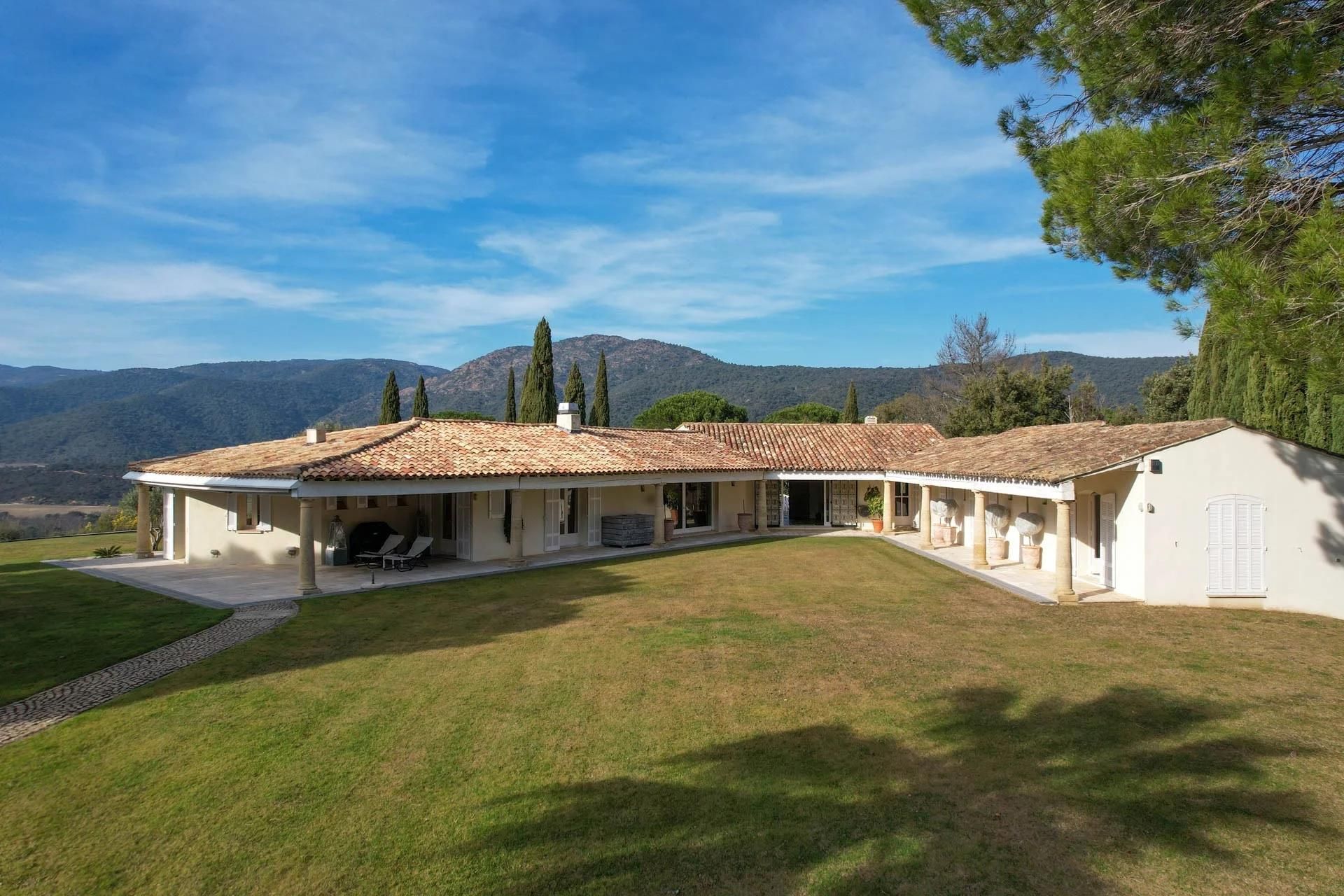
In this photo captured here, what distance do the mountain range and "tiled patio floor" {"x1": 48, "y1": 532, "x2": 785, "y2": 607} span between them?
→ 164 feet

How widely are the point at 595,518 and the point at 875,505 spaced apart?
11.6 meters

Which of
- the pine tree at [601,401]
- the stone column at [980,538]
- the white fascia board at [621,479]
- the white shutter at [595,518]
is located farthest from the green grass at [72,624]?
the pine tree at [601,401]

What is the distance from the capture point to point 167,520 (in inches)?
825

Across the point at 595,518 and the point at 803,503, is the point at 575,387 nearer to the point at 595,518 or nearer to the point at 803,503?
the point at 803,503

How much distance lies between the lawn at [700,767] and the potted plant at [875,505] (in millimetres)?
16629

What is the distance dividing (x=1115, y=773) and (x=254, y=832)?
690 centimetres

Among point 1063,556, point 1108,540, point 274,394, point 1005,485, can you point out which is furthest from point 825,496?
point 274,394

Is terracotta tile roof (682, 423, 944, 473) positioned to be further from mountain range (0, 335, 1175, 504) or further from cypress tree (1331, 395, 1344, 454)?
mountain range (0, 335, 1175, 504)

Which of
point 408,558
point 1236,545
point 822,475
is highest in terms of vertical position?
point 822,475

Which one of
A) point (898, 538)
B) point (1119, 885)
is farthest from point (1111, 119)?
point (898, 538)

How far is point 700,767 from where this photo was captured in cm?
639

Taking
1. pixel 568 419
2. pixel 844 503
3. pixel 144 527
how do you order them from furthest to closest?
pixel 844 503, pixel 568 419, pixel 144 527

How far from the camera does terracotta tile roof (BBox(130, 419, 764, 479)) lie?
16.1 m

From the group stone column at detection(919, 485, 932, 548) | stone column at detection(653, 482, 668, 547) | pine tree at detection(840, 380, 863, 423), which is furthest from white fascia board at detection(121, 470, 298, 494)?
pine tree at detection(840, 380, 863, 423)
